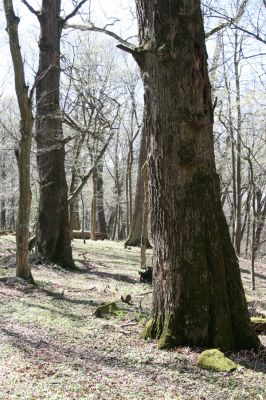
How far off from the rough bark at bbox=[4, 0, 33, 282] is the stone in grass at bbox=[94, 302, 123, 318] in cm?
250

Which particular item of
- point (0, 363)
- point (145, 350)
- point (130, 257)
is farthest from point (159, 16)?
point (130, 257)

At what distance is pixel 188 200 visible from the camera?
16.3 feet

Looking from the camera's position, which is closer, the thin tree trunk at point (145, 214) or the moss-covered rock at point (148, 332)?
the moss-covered rock at point (148, 332)

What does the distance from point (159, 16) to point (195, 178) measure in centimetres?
189

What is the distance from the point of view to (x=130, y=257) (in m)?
14.4

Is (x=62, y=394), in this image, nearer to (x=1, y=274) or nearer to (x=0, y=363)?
(x=0, y=363)

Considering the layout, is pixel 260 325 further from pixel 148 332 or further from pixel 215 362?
pixel 215 362

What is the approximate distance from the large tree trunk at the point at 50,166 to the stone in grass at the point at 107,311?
14.7 ft

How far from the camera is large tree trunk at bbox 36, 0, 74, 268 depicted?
1114 centimetres

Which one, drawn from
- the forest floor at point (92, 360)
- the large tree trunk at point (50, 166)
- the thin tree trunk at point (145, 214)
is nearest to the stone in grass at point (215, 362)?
the forest floor at point (92, 360)

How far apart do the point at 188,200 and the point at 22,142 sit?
4.44 m

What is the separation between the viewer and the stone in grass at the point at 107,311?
258 inches

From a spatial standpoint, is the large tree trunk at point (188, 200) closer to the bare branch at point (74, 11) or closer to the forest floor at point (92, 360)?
the forest floor at point (92, 360)

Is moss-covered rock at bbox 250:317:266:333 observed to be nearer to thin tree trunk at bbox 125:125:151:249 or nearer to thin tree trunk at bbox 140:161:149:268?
thin tree trunk at bbox 140:161:149:268
